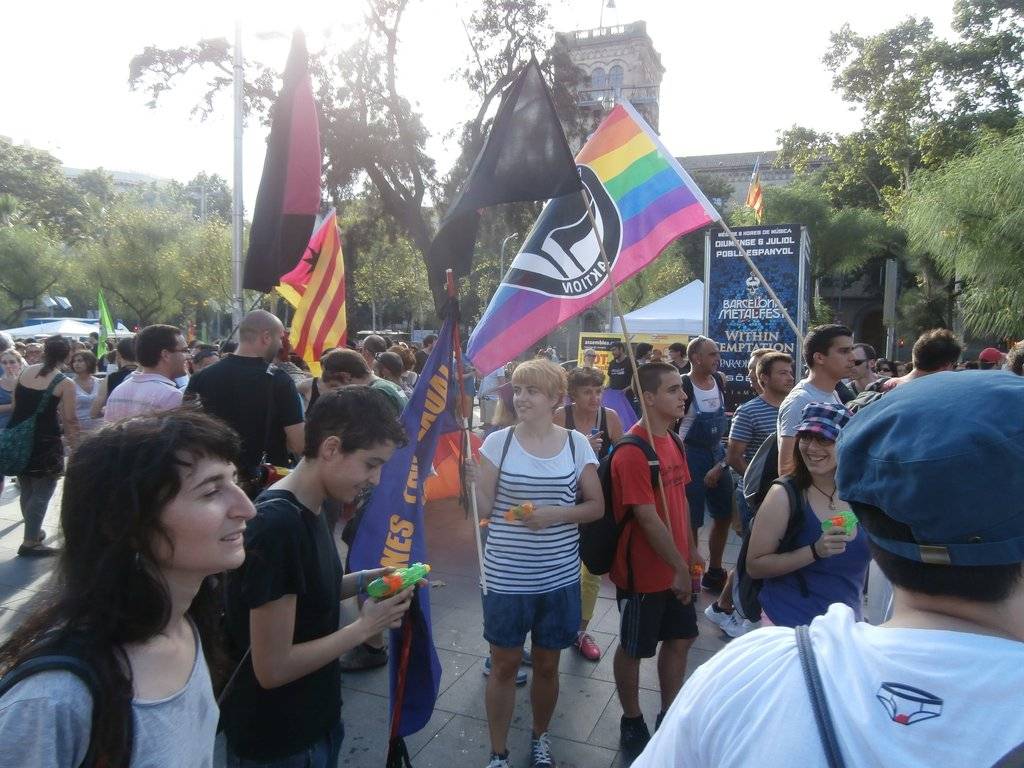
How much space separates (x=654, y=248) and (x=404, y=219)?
54.5 feet

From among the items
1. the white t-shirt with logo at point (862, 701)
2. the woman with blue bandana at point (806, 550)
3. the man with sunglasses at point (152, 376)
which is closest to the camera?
the white t-shirt with logo at point (862, 701)

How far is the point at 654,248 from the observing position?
4.40 m

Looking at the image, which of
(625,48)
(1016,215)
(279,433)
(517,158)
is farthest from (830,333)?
(625,48)

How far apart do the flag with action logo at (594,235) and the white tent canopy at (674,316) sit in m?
10.0

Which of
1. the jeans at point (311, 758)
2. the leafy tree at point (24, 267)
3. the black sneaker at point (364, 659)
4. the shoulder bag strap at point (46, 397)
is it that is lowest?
the black sneaker at point (364, 659)

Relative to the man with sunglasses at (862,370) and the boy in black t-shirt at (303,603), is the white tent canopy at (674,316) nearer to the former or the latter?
the man with sunglasses at (862,370)

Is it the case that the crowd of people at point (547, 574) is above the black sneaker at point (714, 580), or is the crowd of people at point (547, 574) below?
above

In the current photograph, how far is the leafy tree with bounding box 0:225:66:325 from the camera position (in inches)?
1459

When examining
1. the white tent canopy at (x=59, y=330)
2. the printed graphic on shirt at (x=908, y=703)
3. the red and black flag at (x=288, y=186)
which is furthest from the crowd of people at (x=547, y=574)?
the white tent canopy at (x=59, y=330)

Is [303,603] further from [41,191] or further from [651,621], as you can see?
[41,191]

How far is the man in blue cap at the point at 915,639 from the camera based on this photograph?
0.77 metres

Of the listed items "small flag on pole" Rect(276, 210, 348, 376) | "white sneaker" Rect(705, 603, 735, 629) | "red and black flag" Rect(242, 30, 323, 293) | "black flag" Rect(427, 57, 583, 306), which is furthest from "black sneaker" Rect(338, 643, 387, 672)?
"small flag on pole" Rect(276, 210, 348, 376)

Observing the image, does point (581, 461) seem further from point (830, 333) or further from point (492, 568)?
point (830, 333)

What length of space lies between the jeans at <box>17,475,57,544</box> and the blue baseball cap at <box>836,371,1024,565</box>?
693 cm
